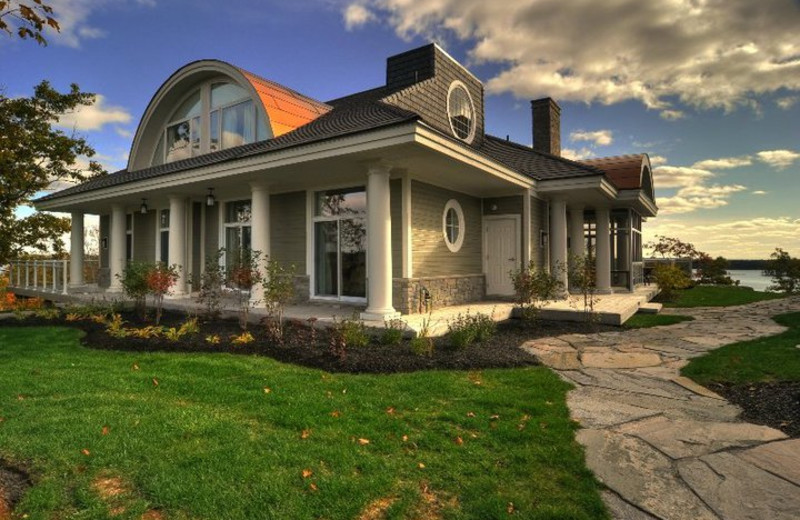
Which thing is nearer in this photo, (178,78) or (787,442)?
(787,442)

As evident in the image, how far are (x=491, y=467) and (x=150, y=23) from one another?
9887 millimetres

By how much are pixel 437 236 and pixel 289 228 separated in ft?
11.4

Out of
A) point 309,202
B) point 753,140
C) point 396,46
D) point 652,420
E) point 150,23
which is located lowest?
point 652,420

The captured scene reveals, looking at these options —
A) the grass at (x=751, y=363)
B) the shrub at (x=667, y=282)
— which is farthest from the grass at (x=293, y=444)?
the shrub at (x=667, y=282)

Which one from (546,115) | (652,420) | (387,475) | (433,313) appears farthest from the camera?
(546,115)

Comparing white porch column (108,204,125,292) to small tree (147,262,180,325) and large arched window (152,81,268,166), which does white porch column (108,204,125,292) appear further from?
small tree (147,262,180,325)

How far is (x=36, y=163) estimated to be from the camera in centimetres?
1426

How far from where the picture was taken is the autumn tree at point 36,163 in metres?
13.0

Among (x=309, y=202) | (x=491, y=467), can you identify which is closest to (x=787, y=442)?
(x=491, y=467)

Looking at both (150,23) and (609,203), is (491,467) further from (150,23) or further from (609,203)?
(609,203)

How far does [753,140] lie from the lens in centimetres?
1016

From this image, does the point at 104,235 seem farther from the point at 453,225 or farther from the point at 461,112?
the point at 461,112

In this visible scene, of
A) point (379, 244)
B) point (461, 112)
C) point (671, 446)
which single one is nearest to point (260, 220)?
point (379, 244)

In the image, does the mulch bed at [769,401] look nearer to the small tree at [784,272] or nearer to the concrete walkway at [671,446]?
the concrete walkway at [671,446]
